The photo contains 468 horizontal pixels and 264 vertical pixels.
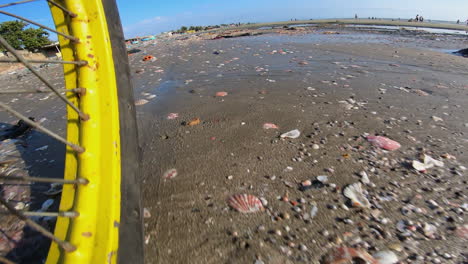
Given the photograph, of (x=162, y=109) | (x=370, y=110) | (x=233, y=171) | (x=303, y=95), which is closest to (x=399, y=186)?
(x=233, y=171)

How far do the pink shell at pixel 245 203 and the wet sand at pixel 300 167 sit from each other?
0.16ft

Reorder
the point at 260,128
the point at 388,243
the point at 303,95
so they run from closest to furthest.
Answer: the point at 388,243 < the point at 260,128 < the point at 303,95

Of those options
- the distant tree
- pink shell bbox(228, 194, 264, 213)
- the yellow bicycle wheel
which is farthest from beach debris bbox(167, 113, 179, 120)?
the distant tree

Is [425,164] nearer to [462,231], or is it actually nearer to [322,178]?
[462,231]

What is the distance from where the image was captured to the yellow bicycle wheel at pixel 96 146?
3.05 feet

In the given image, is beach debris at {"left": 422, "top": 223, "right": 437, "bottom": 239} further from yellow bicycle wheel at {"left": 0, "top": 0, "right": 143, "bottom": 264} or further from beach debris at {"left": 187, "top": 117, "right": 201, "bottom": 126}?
beach debris at {"left": 187, "top": 117, "right": 201, "bottom": 126}

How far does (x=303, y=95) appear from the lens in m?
3.92

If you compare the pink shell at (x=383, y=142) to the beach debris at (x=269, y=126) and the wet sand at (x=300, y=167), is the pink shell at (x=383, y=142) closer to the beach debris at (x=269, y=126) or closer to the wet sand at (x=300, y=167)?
the wet sand at (x=300, y=167)

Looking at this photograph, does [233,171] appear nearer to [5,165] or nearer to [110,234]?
[110,234]

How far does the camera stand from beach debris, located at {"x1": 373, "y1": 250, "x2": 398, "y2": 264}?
4.09 ft

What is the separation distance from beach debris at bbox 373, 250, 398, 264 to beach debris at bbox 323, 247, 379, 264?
0.03 metres

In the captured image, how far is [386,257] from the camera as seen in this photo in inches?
49.9

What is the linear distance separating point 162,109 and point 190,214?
7.79ft

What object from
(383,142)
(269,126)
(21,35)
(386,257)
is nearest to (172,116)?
(269,126)
